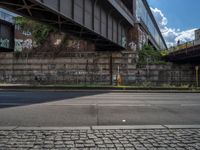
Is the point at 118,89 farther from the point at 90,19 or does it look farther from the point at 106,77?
the point at 106,77

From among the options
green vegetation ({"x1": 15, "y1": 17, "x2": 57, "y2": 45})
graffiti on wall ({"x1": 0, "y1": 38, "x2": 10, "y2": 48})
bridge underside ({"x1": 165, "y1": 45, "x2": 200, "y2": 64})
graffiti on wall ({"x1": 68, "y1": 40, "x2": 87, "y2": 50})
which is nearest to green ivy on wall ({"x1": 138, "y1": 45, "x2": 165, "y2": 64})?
bridge underside ({"x1": 165, "y1": 45, "x2": 200, "y2": 64})

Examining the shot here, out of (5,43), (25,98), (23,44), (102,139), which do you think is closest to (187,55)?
(5,43)

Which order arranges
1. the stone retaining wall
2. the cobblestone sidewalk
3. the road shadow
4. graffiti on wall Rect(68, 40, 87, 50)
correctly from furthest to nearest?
graffiti on wall Rect(68, 40, 87, 50) → the stone retaining wall → the road shadow → the cobblestone sidewalk

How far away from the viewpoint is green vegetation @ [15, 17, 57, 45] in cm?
5175

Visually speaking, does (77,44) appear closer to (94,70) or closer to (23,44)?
(94,70)

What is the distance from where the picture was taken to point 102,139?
20.6 ft

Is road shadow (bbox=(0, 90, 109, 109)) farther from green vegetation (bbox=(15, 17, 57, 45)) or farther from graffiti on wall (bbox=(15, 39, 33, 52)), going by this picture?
graffiti on wall (bbox=(15, 39, 33, 52))

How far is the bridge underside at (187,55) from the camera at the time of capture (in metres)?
37.1

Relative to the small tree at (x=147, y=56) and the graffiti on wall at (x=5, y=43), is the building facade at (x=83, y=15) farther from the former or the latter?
the graffiti on wall at (x=5, y=43)

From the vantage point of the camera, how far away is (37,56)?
46594 millimetres

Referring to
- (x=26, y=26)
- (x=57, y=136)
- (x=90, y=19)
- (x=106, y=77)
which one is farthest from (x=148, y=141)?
(x=26, y=26)

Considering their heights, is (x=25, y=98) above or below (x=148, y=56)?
below

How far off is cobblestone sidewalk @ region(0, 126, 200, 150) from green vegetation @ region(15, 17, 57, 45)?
45.7 metres

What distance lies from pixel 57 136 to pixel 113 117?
3.62 m
